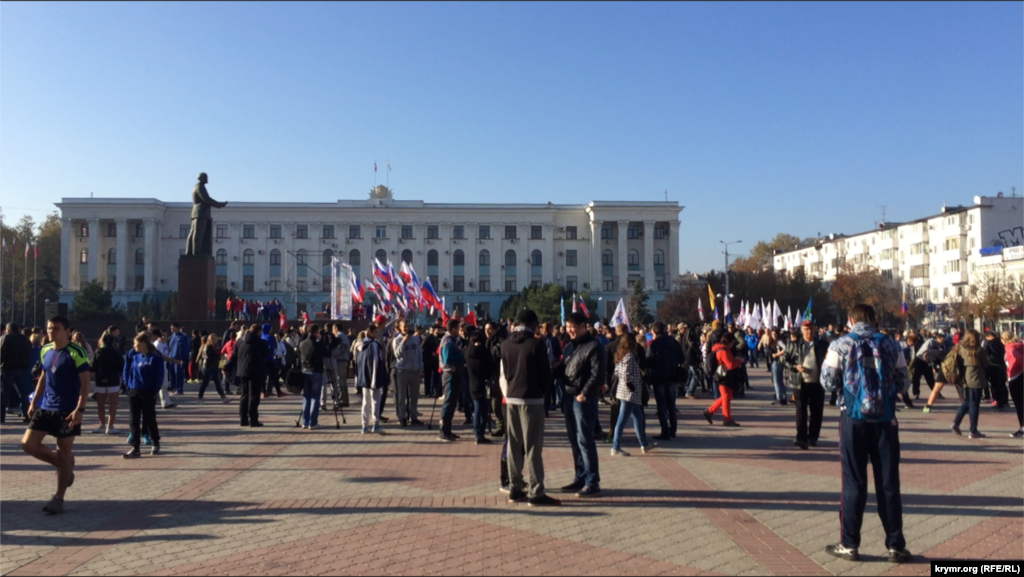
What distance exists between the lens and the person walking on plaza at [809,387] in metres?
11.7

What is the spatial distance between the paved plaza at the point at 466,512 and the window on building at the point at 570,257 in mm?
88052

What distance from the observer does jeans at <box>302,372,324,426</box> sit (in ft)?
45.5

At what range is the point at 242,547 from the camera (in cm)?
645

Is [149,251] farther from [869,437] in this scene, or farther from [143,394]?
[869,437]

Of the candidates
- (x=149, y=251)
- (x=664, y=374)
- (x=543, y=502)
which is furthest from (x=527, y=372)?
(x=149, y=251)

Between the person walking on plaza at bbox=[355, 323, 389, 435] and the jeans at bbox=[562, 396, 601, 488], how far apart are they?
5425 mm

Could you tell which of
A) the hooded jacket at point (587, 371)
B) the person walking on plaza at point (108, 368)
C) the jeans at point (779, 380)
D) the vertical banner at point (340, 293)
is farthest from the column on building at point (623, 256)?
the hooded jacket at point (587, 371)

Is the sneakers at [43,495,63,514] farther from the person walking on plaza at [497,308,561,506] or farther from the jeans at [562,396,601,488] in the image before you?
the jeans at [562,396,601,488]

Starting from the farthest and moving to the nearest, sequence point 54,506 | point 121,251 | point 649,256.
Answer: point 649,256
point 121,251
point 54,506

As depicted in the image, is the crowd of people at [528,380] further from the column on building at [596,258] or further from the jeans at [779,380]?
the column on building at [596,258]

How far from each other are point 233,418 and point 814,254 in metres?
107

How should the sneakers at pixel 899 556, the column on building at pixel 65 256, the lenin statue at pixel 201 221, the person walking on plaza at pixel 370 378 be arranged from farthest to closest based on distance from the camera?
the column on building at pixel 65 256 < the lenin statue at pixel 201 221 < the person walking on plaza at pixel 370 378 < the sneakers at pixel 899 556

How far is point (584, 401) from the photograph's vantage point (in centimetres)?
850

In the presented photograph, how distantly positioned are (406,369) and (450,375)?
4.56 ft
